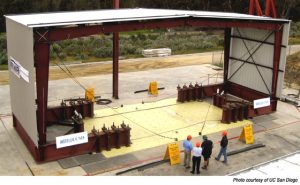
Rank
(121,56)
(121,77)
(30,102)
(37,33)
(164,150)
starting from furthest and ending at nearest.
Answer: (121,56) < (121,77) < (164,150) < (30,102) < (37,33)

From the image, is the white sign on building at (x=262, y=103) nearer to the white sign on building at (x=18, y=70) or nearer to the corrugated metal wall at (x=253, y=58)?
the corrugated metal wall at (x=253, y=58)

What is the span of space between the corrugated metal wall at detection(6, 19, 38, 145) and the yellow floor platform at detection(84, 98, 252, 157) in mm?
3414

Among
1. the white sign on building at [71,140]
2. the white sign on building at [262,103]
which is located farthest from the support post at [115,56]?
the white sign on building at [71,140]

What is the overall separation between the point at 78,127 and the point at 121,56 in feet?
69.5

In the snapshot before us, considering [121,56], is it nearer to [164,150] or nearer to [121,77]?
[121,77]

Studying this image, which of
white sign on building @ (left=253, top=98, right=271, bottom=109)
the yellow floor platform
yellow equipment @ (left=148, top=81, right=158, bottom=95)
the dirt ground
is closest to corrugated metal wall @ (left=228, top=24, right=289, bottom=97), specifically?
white sign on building @ (left=253, top=98, right=271, bottom=109)

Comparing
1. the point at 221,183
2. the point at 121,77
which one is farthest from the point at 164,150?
the point at 121,77

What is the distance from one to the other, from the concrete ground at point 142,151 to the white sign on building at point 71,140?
91 cm

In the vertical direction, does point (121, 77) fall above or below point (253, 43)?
below

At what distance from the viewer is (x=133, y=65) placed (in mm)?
34469

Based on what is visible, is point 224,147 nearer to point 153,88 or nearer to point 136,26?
point 136,26

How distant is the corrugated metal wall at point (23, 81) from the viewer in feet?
49.3

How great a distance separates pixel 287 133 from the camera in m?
19.8

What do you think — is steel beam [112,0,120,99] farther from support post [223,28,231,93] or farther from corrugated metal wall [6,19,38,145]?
support post [223,28,231,93]
